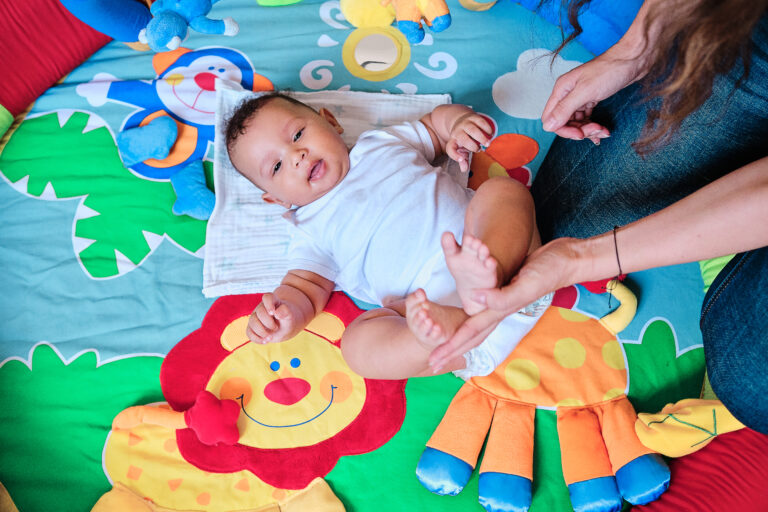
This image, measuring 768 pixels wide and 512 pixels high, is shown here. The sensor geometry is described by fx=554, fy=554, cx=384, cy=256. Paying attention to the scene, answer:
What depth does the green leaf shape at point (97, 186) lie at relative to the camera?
1.20 meters

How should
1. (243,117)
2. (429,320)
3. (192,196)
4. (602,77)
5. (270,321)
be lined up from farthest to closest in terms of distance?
(192,196) < (243,117) < (270,321) < (602,77) < (429,320)

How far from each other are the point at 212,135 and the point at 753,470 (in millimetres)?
1270

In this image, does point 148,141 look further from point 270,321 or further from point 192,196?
point 270,321

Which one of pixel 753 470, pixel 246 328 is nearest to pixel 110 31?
pixel 246 328

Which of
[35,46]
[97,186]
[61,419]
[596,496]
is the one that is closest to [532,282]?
[596,496]

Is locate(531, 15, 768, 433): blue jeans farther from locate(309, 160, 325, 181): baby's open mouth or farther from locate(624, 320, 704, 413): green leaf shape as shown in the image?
locate(309, 160, 325, 181): baby's open mouth

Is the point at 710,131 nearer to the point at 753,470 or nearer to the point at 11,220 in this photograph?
the point at 753,470

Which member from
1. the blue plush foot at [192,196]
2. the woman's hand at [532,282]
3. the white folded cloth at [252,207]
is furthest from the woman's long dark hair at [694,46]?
the blue plush foot at [192,196]

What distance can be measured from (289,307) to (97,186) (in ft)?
1.90

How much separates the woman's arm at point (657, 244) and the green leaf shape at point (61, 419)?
64 cm

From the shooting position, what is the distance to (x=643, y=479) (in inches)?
36.8

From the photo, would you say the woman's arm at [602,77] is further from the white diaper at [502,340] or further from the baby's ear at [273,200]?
the baby's ear at [273,200]

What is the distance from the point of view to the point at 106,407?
1.05 m

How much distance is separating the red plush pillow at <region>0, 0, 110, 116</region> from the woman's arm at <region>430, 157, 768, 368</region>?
1.17m
